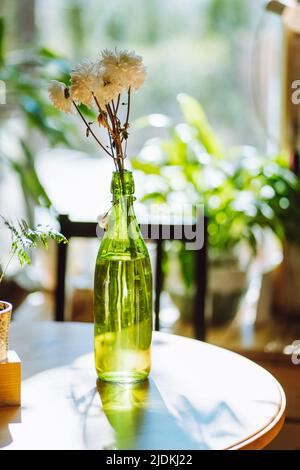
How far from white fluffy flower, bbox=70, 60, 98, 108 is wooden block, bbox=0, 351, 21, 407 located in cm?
40

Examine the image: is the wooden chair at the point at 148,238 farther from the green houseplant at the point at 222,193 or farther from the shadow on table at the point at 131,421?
the green houseplant at the point at 222,193

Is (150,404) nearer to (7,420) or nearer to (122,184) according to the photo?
(7,420)

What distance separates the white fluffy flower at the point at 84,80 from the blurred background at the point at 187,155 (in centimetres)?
104

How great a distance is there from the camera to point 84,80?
1.09 meters

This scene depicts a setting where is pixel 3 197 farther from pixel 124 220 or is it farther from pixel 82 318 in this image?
pixel 124 220

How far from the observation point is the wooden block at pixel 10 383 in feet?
3.53

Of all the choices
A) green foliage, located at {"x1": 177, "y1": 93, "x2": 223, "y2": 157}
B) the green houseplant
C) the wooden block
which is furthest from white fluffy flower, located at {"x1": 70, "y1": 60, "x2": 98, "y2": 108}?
green foliage, located at {"x1": 177, "y1": 93, "x2": 223, "y2": 157}

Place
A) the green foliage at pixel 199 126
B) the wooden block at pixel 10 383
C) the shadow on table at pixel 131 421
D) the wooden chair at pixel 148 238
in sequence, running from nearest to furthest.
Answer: the shadow on table at pixel 131 421
the wooden block at pixel 10 383
the wooden chair at pixel 148 238
the green foliage at pixel 199 126

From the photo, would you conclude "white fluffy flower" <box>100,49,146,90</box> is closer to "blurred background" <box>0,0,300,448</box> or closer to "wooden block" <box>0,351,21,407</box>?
"wooden block" <box>0,351,21,407</box>

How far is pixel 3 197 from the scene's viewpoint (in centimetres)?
338

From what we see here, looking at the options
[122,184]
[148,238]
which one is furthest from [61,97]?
[148,238]

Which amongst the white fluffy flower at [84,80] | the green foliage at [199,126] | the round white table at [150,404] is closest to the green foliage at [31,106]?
the green foliage at [199,126]

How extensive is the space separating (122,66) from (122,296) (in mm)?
343

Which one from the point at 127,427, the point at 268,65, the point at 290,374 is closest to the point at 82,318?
the point at 290,374
